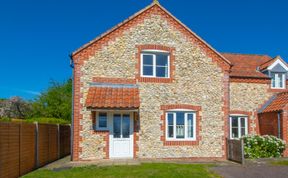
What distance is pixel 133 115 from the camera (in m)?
18.2

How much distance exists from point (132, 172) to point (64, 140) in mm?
9186

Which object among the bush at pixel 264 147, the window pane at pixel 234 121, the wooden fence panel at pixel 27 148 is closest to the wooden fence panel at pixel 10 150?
the wooden fence panel at pixel 27 148

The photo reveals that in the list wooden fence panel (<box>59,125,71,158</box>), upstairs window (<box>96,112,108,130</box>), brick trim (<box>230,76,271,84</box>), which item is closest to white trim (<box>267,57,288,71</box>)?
brick trim (<box>230,76,271,84</box>)

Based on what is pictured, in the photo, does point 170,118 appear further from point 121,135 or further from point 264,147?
point 264,147

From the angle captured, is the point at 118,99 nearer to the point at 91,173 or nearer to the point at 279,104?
the point at 91,173

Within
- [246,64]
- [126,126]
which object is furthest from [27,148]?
[246,64]

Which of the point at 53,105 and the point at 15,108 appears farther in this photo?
the point at 53,105

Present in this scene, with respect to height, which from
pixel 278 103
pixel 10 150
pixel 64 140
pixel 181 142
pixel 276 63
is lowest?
pixel 64 140

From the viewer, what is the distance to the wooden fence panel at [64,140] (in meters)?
20.4

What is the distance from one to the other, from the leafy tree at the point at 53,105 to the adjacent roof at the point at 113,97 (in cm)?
1772

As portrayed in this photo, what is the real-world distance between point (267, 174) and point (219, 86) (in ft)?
23.1

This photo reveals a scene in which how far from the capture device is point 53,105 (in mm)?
35250

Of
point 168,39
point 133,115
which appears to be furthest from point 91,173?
point 168,39

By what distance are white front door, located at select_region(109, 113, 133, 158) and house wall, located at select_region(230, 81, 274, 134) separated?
806cm
